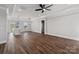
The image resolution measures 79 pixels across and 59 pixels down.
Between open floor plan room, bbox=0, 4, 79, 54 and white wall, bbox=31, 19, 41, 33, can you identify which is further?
white wall, bbox=31, 19, 41, 33

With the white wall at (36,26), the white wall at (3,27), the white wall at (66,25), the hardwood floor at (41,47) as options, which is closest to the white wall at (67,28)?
the white wall at (66,25)

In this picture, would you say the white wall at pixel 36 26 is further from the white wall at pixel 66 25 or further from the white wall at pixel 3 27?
the white wall at pixel 3 27

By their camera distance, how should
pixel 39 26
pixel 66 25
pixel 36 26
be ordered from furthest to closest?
pixel 66 25, pixel 39 26, pixel 36 26

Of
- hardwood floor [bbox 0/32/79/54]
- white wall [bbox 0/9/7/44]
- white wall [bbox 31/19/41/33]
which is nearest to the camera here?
hardwood floor [bbox 0/32/79/54]

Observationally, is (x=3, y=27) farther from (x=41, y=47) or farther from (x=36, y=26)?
(x=41, y=47)

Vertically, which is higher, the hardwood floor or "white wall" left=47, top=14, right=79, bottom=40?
"white wall" left=47, top=14, right=79, bottom=40

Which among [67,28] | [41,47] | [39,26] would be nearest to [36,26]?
[39,26]

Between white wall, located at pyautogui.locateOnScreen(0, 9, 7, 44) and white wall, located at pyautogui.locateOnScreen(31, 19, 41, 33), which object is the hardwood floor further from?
white wall, located at pyautogui.locateOnScreen(31, 19, 41, 33)

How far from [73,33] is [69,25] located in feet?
1.57

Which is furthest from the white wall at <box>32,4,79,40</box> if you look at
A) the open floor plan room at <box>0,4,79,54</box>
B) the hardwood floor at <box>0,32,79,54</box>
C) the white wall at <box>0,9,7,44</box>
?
the white wall at <box>0,9,7,44</box>

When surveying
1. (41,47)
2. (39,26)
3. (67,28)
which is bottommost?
(41,47)

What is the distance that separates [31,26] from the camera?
4.13 metres

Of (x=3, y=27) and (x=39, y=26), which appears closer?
(x=3, y=27)
